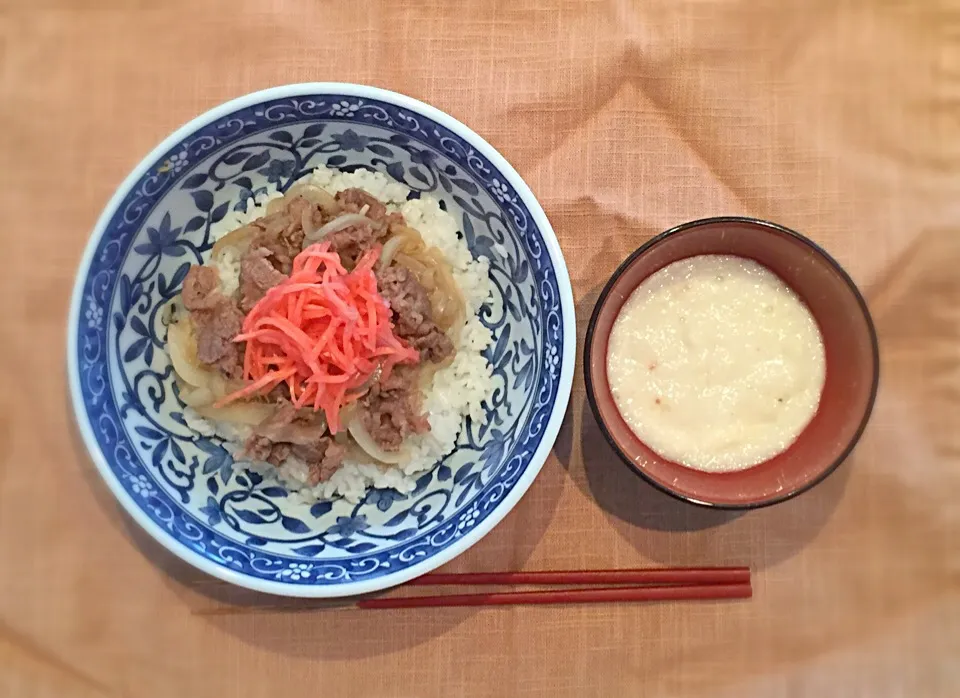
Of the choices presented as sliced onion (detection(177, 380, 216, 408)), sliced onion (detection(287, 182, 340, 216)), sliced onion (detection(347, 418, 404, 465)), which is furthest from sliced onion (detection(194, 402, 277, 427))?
sliced onion (detection(287, 182, 340, 216))

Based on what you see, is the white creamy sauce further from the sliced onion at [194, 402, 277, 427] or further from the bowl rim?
the sliced onion at [194, 402, 277, 427]

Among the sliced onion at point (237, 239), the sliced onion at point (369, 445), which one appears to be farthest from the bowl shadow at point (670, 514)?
the sliced onion at point (237, 239)

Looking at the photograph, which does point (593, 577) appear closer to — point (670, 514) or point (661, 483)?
point (670, 514)

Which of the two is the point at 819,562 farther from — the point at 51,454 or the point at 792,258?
the point at 51,454

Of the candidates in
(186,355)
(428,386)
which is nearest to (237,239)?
(186,355)

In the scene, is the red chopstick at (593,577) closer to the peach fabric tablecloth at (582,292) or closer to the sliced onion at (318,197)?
the peach fabric tablecloth at (582,292)

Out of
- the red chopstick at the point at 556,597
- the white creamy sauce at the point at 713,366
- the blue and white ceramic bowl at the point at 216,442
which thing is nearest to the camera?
the blue and white ceramic bowl at the point at 216,442
